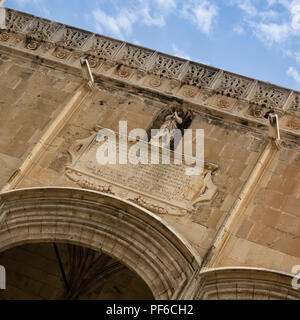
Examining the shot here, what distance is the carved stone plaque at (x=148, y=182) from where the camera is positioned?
10.9m

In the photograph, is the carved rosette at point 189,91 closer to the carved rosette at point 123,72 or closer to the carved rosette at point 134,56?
the carved rosette at point 134,56

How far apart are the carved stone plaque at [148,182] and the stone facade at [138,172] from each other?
0.03 m

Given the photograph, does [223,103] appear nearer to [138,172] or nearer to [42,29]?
[138,172]

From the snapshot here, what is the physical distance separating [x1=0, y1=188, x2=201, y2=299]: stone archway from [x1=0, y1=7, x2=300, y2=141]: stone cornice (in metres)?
3.05

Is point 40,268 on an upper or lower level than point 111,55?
lower

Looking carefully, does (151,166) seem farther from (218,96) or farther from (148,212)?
(218,96)

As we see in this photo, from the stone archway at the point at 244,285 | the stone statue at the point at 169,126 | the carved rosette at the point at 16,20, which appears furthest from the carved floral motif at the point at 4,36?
the stone archway at the point at 244,285

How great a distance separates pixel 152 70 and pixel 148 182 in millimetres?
2955

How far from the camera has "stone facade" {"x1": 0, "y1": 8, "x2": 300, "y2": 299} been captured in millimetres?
10195

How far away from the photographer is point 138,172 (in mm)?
Answer: 11383

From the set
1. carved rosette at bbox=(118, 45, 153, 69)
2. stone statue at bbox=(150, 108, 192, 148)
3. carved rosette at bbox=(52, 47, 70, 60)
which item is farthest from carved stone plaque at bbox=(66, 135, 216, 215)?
carved rosette at bbox=(52, 47, 70, 60)
